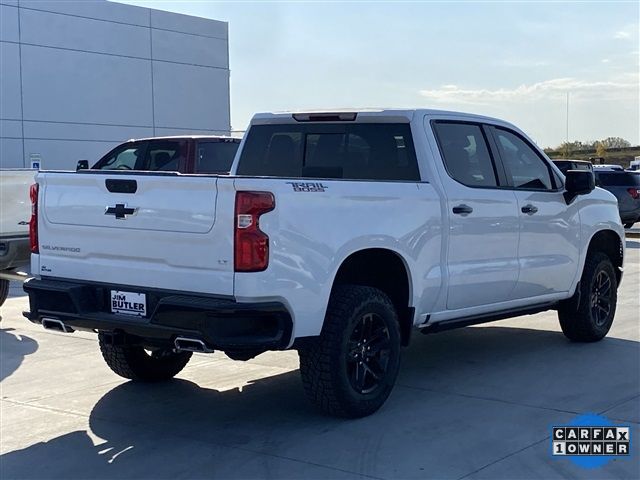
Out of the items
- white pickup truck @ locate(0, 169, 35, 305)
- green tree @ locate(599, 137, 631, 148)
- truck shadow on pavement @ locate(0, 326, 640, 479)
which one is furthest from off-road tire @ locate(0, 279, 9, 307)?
green tree @ locate(599, 137, 631, 148)

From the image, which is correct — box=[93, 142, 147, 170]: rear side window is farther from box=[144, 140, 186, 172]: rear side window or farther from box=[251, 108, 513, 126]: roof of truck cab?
box=[251, 108, 513, 126]: roof of truck cab

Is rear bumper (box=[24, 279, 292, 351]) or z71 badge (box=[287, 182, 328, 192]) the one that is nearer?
rear bumper (box=[24, 279, 292, 351])

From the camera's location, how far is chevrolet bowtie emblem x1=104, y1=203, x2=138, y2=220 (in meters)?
5.64

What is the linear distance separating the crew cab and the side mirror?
5.56m

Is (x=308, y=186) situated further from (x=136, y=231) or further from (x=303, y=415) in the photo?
(x=303, y=415)

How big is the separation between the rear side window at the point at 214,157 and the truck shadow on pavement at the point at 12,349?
355 cm

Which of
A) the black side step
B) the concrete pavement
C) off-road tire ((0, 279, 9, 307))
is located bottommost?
the concrete pavement

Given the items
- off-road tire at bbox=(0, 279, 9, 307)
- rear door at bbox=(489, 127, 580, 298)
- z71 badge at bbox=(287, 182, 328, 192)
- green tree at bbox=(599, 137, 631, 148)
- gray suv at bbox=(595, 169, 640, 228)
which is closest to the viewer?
z71 badge at bbox=(287, 182, 328, 192)

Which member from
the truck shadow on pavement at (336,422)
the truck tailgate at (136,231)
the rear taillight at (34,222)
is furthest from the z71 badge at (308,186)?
the rear taillight at (34,222)

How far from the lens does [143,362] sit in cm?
715

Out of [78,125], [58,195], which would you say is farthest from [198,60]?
[58,195]

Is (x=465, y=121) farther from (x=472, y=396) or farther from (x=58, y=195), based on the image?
(x=58, y=195)

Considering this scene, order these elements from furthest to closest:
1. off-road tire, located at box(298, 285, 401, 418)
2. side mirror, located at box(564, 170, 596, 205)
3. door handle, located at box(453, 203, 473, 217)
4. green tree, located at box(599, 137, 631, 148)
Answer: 1. green tree, located at box(599, 137, 631, 148)
2. side mirror, located at box(564, 170, 596, 205)
3. door handle, located at box(453, 203, 473, 217)
4. off-road tire, located at box(298, 285, 401, 418)

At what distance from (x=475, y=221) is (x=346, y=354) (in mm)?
1731
